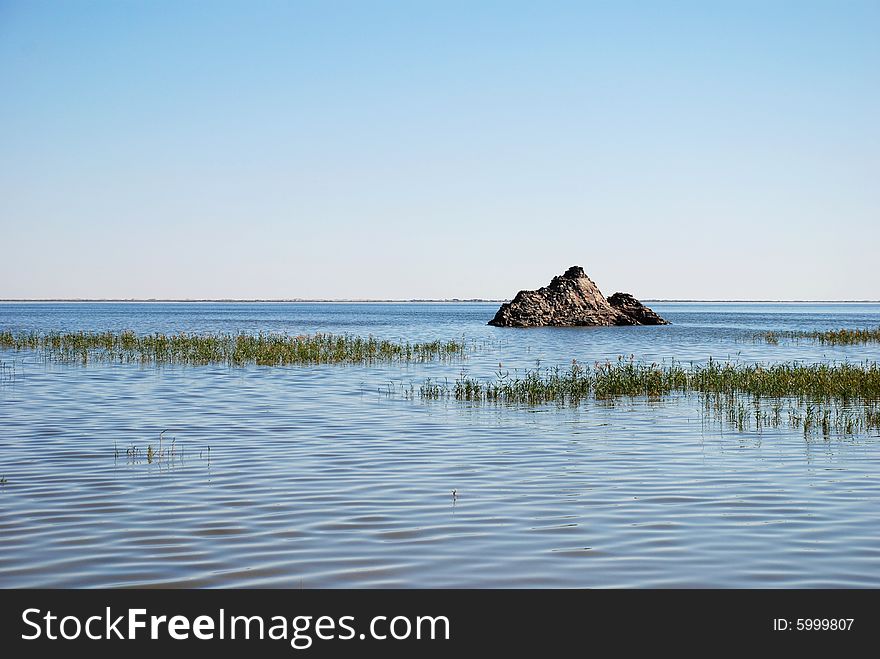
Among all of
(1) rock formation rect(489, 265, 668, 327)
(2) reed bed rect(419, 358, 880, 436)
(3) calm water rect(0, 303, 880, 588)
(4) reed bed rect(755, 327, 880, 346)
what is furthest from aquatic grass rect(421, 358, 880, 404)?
(1) rock formation rect(489, 265, 668, 327)

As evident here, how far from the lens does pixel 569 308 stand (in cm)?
10844

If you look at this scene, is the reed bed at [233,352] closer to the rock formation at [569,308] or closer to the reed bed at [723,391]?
the reed bed at [723,391]

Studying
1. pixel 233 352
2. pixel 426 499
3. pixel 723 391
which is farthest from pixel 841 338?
pixel 426 499

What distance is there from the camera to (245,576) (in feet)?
31.8

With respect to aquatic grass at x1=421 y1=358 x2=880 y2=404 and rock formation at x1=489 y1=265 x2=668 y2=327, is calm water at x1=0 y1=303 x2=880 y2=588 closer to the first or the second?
aquatic grass at x1=421 y1=358 x2=880 y2=404

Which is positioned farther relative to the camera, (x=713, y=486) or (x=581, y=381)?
(x=581, y=381)

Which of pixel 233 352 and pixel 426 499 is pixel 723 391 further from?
pixel 233 352

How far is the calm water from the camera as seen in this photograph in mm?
9984

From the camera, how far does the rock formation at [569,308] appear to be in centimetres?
10738
